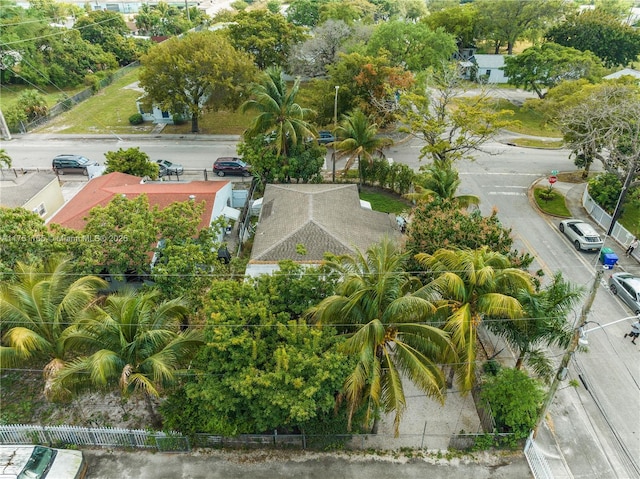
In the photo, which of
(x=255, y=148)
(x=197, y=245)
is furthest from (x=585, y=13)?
(x=197, y=245)

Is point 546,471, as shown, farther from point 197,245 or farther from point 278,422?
point 197,245

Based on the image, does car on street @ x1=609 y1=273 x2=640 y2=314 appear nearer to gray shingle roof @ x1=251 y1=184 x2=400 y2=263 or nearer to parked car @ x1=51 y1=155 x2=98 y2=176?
gray shingle roof @ x1=251 y1=184 x2=400 y2=263

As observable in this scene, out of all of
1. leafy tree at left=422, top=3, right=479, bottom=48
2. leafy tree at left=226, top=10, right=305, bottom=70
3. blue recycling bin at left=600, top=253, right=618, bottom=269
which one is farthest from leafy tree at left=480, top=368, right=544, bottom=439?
leafy tree at left=422, top=3, right=479, bottom=48

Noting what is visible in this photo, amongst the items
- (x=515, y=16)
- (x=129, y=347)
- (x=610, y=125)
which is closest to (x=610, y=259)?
(x=610, y=125)

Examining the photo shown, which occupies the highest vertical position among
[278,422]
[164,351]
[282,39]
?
[282,39]

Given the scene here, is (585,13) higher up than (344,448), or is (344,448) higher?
(585,13)

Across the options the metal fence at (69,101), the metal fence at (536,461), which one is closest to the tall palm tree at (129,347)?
the metal fence at (536,461)
